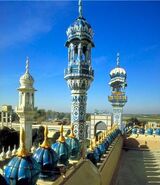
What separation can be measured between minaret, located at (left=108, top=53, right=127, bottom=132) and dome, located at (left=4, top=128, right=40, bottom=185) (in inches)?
579

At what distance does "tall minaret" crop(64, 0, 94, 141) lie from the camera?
409 inches

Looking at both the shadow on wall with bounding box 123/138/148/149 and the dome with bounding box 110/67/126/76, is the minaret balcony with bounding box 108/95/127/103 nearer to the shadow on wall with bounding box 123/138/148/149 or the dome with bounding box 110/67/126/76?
the dome with bounding box 110/67/126/76

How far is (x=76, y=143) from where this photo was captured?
23.7ft

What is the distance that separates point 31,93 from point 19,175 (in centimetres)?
1042

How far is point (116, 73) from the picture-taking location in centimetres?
1880

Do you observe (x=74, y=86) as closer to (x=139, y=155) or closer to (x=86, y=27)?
(x=86, y=27)

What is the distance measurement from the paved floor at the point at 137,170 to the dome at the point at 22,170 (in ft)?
17.8

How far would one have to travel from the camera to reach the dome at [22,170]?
3.99 meters

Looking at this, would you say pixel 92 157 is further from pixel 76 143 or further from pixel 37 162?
pixel 37 162

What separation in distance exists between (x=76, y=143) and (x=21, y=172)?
3304 millimetres

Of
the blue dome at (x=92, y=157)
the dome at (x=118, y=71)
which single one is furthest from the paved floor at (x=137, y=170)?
the dome at (x=118, y=71)

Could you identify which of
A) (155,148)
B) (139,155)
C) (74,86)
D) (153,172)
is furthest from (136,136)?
(74,86)

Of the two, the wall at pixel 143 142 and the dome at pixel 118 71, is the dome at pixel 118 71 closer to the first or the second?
the dome at pixel 118 71

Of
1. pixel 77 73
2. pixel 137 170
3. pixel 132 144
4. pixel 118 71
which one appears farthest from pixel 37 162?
pixel 118 71
